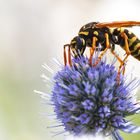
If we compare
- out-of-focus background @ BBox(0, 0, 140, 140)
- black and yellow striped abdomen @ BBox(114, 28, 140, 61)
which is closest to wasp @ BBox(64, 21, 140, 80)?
black and yellow striped abdomen @ BBox(114, 28, 140, 61)

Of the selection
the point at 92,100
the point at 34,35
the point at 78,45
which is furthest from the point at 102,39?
the point at 34,35

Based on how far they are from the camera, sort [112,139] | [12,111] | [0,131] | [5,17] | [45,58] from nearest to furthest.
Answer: [112,139] → [0,131] → [12,111] → [45,58] → [5,17]

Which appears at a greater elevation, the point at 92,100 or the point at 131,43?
the point at 131,43

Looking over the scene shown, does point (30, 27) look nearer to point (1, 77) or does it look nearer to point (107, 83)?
point (1, 77)

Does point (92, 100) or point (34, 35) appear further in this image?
point (34, 35)

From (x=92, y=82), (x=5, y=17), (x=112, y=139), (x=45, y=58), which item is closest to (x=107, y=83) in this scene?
(x=92, y=82)

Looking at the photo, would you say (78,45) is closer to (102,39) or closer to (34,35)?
(102,39)

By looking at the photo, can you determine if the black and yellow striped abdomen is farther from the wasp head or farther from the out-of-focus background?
the out-of-focus background
